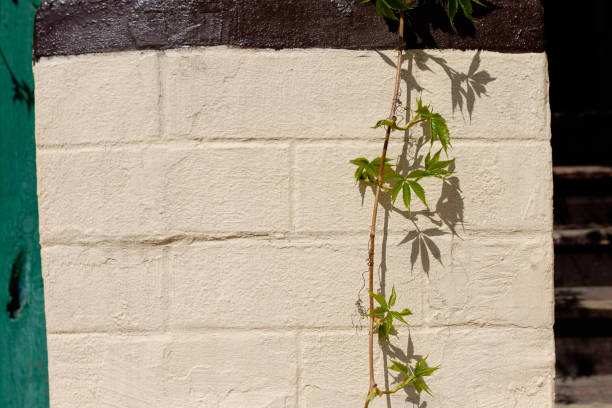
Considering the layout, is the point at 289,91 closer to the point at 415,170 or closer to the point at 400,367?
the point at 415,170

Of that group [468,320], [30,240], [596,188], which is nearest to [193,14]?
[30,240]

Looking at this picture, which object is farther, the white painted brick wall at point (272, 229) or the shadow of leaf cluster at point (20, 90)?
the shadow of leaf cluster at point (20, 90)

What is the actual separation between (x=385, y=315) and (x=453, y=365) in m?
0.25

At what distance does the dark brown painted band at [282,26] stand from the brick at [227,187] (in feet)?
1.03

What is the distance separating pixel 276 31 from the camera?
1400 millimetres

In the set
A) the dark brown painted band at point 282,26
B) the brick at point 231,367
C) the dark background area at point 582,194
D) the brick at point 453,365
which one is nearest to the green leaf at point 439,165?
the dark brown painted band at point 282,26

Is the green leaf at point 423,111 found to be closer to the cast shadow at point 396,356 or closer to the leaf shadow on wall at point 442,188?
the leaf shadow on wall at point 442,188

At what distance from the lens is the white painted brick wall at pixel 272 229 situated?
1.41 metres

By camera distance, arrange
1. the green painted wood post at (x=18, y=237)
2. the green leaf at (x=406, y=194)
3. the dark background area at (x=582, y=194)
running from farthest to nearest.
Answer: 1. the dark background area at (x=582, y=194)
2. the green painted wood post at (x=18, y=237)
3. the green leaf at (x=406, y=194)

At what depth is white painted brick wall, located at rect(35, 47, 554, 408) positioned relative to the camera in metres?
1.41

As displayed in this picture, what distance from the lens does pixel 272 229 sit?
4.62 ft

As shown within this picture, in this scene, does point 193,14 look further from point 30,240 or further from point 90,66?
point 30,240

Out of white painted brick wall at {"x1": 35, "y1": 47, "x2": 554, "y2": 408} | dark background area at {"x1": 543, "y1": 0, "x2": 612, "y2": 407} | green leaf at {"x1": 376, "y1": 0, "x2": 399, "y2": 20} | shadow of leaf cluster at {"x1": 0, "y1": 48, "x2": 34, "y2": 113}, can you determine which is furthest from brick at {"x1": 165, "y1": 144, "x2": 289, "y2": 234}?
dark background area at {"x1": 543, "y1": 0, "x2": 612, "y2": 407}

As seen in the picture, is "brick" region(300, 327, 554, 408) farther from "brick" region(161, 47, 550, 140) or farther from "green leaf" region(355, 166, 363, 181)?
"brick" region(161, 47, 550, 140)
